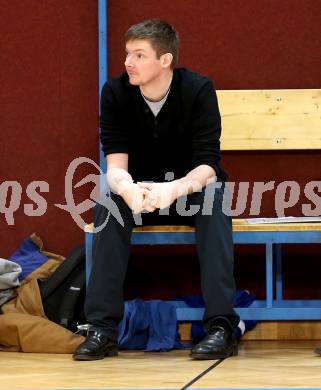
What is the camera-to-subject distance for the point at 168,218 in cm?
308

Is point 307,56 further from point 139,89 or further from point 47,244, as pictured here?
point 47,244

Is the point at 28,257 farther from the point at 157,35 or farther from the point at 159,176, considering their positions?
the point at 157,35

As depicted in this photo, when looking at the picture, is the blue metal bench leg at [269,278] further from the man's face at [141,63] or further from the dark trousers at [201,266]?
the man's face at [141,63]

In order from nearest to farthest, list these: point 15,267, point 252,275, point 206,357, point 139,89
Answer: point 206,357 < point 139,89 < point 15,267 < point 252,275

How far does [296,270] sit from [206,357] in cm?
98

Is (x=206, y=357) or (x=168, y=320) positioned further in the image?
(x=168, y=320)

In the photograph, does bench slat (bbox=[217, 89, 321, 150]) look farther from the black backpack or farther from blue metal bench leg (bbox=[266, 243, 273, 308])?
the black backpack

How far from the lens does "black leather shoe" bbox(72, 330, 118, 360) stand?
2740 mm

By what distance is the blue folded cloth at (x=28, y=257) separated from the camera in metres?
3.45

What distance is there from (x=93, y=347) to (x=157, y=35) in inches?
37.2

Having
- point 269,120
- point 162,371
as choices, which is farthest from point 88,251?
point 269,120

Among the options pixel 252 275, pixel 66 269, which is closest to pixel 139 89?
pixel 66 269

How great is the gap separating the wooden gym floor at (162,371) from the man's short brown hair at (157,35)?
0.91 m

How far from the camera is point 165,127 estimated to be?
3.01 m
